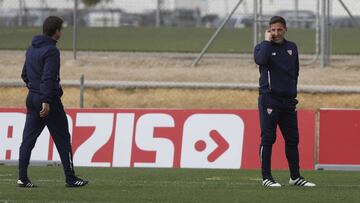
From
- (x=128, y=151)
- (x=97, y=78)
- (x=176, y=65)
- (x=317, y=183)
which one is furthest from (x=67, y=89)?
(x=317, y=183)

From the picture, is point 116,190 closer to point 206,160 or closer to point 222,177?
point 222,177

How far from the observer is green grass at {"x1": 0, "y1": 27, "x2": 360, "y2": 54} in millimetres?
24969

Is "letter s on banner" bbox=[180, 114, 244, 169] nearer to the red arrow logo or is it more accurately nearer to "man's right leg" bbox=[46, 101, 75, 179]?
the red arrow logo

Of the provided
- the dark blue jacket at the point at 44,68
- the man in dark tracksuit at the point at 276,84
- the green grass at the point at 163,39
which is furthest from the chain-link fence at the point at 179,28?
the dark blue jacket at the point at 44,68

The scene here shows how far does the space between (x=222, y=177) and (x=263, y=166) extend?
1876 mm

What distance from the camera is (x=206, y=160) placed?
656 inches

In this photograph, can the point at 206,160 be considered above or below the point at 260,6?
below

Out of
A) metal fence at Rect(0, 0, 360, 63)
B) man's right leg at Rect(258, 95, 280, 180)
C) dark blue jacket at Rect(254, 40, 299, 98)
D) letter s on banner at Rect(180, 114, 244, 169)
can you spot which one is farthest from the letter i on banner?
metal fence at Rect(0, 0, 360, 63)

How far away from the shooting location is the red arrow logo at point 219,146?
54.6 ft

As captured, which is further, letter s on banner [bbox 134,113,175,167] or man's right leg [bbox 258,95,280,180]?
letter s on banner [bbox 134,113,175,167]

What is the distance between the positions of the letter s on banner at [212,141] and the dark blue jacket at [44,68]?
4.57 m

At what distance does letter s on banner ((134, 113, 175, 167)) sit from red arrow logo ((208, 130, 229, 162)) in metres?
0.58

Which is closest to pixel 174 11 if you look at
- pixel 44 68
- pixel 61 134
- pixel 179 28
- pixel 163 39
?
pixel 179 28

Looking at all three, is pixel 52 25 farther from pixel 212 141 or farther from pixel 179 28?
pixel 179 28
